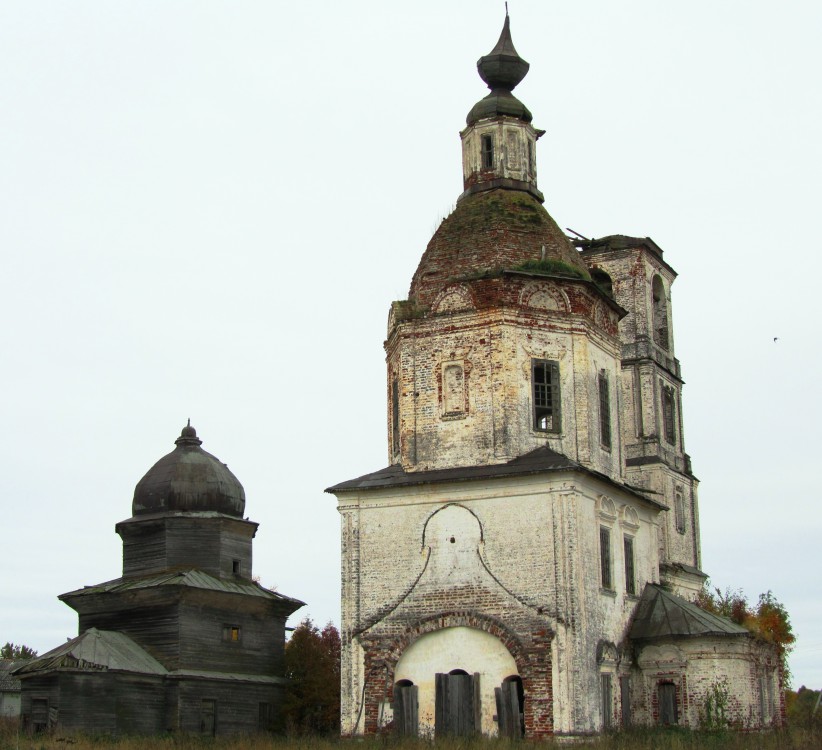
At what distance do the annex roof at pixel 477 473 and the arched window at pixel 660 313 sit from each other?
58.4 feet

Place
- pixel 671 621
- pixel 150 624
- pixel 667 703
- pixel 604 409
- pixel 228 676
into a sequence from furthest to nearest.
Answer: pixel 228 676, pixel 150 624, pixel 604 409, pixel 671 621, pixel 667 703

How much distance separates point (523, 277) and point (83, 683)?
41.3ft

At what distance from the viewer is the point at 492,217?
85.7 ft

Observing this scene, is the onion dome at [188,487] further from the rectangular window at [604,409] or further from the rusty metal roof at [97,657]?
the rectangular window at [604,409]

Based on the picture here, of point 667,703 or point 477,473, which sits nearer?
point 477,473

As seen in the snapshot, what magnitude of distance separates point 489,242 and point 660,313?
18.2m

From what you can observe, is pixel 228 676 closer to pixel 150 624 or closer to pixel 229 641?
pixel 229 641

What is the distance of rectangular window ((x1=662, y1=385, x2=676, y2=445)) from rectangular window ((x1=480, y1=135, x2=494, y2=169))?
52.5 feet

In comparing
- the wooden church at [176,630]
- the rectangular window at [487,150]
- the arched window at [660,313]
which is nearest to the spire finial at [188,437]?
the wooden church at [176,630]

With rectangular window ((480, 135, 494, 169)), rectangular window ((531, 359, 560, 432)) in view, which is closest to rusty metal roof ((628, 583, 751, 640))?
rectangular window ((531, 359, 560, 432))

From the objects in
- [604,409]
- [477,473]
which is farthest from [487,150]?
Answer: [477,473]

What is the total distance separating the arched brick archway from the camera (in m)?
21.9

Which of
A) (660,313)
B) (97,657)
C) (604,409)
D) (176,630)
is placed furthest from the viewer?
(660,313)

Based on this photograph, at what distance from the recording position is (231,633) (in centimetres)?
3006
